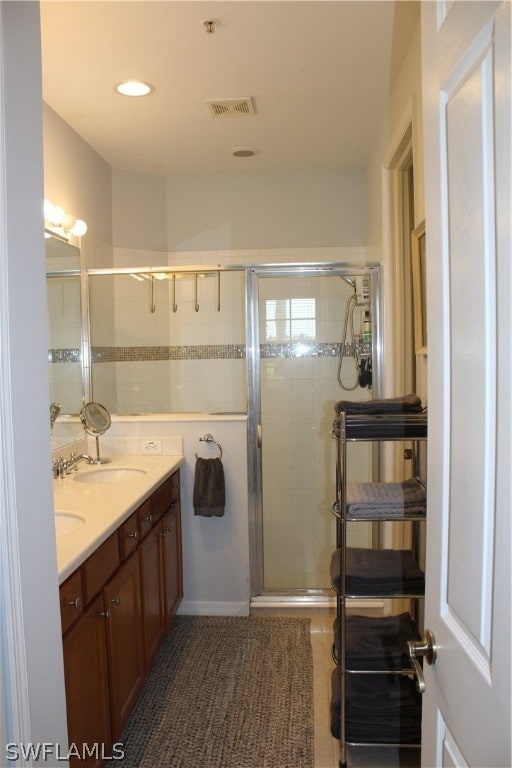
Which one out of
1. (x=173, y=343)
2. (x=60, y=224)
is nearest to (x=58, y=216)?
(x=60, y=224)

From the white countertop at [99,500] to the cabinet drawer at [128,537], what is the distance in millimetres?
51

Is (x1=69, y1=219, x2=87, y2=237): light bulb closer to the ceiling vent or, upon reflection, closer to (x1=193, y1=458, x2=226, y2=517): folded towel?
the ceiling vent

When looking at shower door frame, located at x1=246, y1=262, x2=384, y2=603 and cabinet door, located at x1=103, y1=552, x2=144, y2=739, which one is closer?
cabinet door, located at x1=103, y1=552, x2=144, y2=739

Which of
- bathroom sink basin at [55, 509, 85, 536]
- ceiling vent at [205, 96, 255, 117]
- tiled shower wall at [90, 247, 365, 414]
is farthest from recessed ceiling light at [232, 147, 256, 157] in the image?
bathroom sink basin at [55, 509, 85, 536]

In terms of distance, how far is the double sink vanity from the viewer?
156 centimetres

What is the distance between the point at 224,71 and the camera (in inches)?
94.0

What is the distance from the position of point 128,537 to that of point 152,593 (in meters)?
0.48

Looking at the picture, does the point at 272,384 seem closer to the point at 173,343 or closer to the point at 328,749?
the point at 173,343

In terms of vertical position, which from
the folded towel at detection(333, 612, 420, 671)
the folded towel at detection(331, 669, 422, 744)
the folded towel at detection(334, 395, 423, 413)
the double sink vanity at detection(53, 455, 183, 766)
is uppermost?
the folded towel at detection(334, 395, 423, 413)

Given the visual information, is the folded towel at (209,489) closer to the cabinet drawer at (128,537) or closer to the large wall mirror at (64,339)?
the large wall mirror at (64,339)

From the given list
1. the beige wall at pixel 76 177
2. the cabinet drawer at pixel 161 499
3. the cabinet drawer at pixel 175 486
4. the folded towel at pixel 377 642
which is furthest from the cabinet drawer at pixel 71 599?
the beige wall at pixel 76 177

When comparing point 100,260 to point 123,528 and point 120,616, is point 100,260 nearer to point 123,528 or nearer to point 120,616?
point 123,528

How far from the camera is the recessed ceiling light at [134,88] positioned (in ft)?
8.11

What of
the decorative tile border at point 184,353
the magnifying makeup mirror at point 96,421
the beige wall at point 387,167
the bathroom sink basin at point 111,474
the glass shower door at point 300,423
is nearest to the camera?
the beige wall at point 387,167
